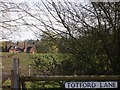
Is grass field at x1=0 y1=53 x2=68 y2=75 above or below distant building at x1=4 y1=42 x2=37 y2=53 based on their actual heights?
below

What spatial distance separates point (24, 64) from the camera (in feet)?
16.2

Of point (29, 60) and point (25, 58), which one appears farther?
point (29, 60)

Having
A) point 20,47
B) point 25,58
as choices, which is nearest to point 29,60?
point 25,58

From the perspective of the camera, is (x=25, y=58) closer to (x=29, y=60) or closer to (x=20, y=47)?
(x=29, y=60)

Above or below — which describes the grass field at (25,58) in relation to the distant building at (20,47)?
below

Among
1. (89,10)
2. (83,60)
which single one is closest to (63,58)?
(83,60)

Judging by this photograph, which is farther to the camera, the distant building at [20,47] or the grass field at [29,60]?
the distant building at [20,47]

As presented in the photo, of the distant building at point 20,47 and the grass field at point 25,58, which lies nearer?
the grass field at point 25,58

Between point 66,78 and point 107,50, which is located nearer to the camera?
point 66,78

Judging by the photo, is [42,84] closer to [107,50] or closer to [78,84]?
[78,84]

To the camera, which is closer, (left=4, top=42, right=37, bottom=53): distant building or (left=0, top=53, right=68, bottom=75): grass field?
(left=0, top=53, right=68, bottom=75): grass field

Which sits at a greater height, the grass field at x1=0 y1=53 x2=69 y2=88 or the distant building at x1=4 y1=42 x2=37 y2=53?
the distant building at x1=4 y1=42 x2=37 y2=53

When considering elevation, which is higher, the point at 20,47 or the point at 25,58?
the point at 20,47

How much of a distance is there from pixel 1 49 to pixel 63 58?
1352mm
